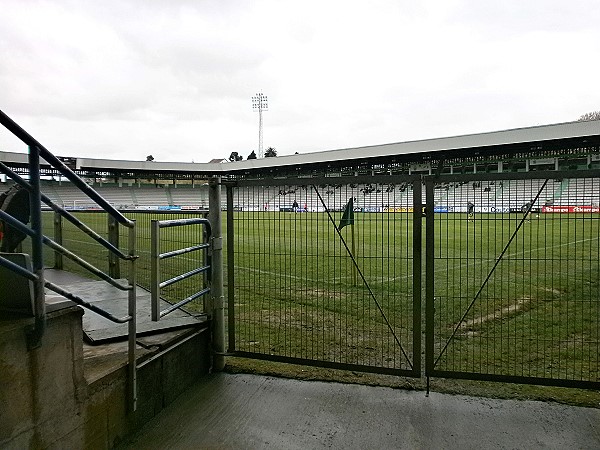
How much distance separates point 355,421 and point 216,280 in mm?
1732

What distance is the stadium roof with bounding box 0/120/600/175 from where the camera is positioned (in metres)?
25.4

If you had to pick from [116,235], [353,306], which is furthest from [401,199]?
[116,235]

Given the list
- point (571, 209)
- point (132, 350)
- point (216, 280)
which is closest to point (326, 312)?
point (216, 280)

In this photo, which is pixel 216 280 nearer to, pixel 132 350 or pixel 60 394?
pixel 132 350

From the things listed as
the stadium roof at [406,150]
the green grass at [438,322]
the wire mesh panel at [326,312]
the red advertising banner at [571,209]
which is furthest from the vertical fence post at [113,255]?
the stadium roof at [406,150]

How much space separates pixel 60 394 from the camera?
2.25 m

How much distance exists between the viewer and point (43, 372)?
2162 millimetres

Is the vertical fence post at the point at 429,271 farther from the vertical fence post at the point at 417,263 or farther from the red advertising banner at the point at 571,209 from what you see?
the red advertising banner at the point at 571,209

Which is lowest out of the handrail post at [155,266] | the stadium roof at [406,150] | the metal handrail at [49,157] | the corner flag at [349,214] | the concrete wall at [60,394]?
the concrete wall at [60,394]

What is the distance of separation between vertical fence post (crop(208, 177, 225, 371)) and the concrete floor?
1.42 ft

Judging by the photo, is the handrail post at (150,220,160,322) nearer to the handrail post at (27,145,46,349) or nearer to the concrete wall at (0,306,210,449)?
the concrete wall at (0,306,210,449)

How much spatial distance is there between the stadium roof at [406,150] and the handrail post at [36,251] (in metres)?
18.1

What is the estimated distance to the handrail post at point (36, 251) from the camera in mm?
2105

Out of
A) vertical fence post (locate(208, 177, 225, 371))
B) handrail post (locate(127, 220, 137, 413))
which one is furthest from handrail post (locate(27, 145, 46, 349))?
vertical fence post (locate(208, 177, 225, 371))
